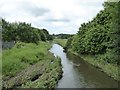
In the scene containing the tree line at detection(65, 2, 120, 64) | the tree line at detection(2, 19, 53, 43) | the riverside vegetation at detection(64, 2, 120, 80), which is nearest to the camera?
the tree line at detection(65, 2, 120, 64)

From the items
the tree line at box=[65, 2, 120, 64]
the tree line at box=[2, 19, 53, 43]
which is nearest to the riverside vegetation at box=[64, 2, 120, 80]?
the tree line at box=[65, 2, 120, 64]

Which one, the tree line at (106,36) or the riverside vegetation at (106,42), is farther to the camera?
the riverside vegetation at (106,42)

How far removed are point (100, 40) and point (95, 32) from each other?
196 cm

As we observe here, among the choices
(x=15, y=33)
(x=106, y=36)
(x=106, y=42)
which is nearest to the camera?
(x=106, y=42)

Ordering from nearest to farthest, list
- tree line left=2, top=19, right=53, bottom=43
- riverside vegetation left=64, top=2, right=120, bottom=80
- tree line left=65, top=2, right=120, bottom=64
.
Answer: tree line left=65, top=2, right=120, bottom=64
riverside vegetation left=64, top=2, right=120, bottom=80
tree line left=2, top=19, right=53, bottom=43

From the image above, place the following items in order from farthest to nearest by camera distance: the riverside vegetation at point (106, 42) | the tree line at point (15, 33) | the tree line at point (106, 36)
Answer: the tree line at point (15, 33) < the riverside vegetation at point (106, 42) < the tree line at point (106, 36)

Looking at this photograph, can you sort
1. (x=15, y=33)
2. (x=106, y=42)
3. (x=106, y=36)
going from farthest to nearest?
(x=15, y=33), (x=106, y=36), (x=106, y=42)

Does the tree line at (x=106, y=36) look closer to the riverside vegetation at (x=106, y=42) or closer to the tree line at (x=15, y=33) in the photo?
the riverside vegetation at (x=106, y=42)

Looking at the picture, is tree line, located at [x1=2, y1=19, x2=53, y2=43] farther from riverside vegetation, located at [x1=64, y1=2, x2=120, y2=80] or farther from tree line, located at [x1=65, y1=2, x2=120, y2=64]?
tree line, located at [x1=65, y1=2, x2=120, y2=64]

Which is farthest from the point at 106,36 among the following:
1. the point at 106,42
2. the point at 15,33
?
the point at 15,33

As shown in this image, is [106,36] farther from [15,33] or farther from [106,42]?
[15,33]

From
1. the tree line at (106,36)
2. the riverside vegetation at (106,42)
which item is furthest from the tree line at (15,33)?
the tree line at (106,36)

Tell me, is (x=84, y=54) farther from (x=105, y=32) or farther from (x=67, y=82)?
(x=67, y=82)

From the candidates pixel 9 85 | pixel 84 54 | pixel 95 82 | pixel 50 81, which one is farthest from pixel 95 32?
pixel 9 85
